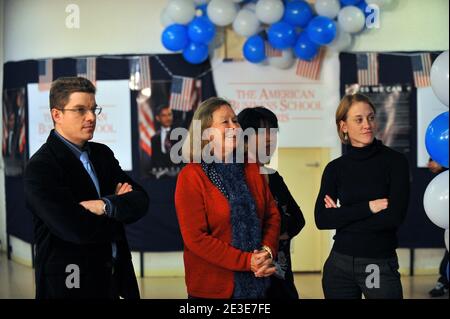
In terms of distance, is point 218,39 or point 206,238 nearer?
point 206,238

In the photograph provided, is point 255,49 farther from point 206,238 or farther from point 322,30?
point 206,238

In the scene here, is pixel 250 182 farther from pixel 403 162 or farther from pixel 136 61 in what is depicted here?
pixel 136 61

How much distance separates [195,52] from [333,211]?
263 cm

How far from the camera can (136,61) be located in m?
4.85

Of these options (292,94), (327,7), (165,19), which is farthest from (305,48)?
(165,19)

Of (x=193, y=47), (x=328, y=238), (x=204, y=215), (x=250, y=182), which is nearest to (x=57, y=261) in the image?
(x=204, y=215)

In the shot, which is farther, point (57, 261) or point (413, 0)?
point (413, 0)

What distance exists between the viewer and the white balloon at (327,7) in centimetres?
434

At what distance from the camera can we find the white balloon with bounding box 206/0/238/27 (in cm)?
435

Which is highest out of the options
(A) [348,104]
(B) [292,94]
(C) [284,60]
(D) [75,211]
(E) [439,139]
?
(C) [284,60]

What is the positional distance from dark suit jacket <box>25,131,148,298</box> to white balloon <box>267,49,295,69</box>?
2.81m

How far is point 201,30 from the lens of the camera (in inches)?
172

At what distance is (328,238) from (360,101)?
2750 mm

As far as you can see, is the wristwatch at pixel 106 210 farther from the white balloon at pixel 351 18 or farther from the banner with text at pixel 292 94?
the white balloon at pixel 351 18
